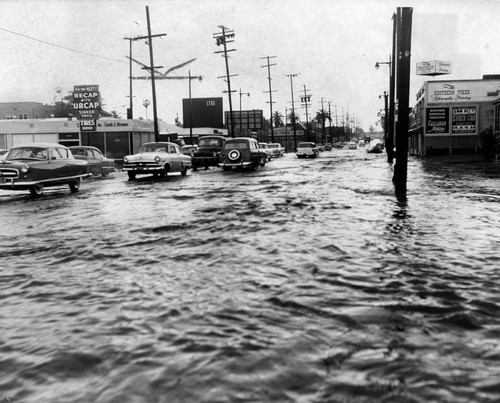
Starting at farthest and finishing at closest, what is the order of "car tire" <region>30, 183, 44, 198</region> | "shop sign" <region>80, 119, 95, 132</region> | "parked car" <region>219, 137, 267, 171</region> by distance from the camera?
"shop sign" <region>80, 119, 95, 132</region> → "parked car" <region>219, 137, 267, 171</region> → "car tire" <region>30, 183, 44, 198</region>

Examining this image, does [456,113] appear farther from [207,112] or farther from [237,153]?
[207,112]

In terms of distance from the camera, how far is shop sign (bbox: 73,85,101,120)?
44.7 metres

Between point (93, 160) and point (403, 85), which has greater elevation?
point (403, 85)

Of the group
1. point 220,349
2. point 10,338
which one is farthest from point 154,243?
point 220,349

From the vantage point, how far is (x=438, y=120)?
130ft

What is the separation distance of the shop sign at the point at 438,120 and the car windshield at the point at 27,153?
3072cm

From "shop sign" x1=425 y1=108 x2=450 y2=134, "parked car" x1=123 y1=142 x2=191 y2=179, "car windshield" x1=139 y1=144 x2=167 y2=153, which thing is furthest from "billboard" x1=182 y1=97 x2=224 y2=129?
"car windshield" x1=139 y1=144 x2=167 y2=153

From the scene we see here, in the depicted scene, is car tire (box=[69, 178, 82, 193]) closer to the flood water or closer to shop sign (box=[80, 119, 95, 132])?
the flood water

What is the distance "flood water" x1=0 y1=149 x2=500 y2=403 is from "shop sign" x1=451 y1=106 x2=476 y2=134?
32393 mm

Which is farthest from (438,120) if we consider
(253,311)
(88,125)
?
(253,311)

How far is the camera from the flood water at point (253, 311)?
3.16 m

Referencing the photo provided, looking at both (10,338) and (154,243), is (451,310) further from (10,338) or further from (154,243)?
(154,243)

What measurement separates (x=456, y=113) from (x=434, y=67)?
21699 millimetres

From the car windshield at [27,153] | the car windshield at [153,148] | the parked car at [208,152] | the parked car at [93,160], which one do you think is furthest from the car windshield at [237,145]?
the car windshield at [27,153]
